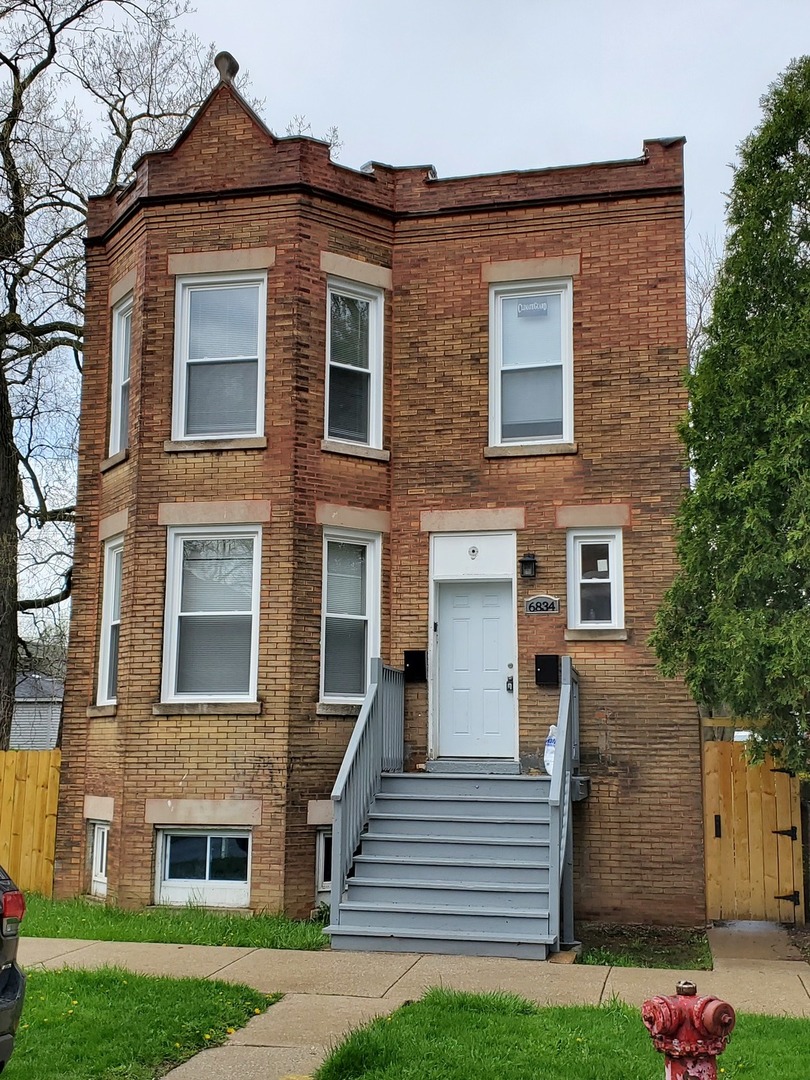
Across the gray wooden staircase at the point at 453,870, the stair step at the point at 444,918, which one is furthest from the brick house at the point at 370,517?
the stair step at the point at 444,918

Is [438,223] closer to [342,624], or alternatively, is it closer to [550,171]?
[550,171]

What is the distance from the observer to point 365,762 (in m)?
11.0

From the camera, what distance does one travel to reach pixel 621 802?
11.8 m

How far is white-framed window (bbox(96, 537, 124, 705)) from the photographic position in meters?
13.0

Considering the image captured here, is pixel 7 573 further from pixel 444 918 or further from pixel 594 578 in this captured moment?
pixel 444 918

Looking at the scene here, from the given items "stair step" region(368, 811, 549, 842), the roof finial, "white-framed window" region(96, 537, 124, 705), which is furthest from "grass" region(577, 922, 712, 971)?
the roof finial

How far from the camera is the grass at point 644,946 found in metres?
9.55

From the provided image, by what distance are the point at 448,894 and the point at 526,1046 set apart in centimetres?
374

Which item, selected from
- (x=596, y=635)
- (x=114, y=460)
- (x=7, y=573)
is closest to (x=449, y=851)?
(x=596, y=635)

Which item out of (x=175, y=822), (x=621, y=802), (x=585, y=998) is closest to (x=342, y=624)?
(x=175, y=822)

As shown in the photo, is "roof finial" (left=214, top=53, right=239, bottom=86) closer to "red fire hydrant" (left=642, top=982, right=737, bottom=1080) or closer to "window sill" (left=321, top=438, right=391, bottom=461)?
"window sill" (left=321, top=438, right=391, bottom=461)

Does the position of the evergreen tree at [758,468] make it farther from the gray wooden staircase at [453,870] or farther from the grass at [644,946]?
the gray wooden staircase at [453,870]

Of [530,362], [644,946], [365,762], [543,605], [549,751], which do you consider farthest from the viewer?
[530,362]

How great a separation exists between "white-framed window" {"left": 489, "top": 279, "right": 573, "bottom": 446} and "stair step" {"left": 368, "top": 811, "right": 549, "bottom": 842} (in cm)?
420
